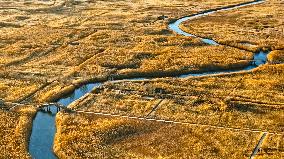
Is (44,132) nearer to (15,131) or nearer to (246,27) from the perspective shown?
(15,131)

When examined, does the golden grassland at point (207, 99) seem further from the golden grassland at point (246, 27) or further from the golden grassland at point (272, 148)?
the golden grassland at point (246, 27)

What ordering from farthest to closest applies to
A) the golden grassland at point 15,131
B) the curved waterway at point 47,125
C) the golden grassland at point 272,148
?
the curved waterway at point 47,125 → the golden grassland at point 15,131 → the golden grassland at point 272,148

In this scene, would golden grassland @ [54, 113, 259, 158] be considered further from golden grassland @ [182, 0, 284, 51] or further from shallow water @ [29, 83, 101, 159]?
golden grassland @ [182, 0, 284, 51]

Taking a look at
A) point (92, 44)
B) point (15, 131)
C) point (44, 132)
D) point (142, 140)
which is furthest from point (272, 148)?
point (92, 44)

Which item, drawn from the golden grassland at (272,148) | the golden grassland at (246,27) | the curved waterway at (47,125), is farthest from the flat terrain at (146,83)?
the curved waterway at (47,125)

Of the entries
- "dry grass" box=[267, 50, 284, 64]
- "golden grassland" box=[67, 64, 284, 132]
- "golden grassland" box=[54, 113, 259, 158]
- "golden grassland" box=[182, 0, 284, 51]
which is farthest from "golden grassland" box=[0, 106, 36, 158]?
"golden grassland" box=[182, 0, 284, 51]
